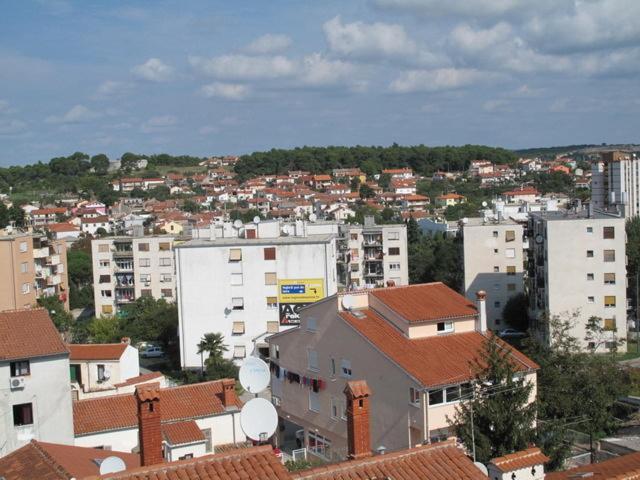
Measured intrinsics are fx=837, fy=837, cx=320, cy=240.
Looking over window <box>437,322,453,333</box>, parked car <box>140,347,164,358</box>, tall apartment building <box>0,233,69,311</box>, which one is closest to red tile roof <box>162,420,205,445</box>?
window <box>437,322,453,333</box>

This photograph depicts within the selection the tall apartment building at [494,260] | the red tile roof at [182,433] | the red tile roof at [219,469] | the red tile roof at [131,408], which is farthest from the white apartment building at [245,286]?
the red tile roof at [219,469]

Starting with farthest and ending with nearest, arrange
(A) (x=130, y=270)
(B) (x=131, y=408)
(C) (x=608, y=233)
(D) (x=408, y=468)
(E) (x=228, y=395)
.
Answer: (A) (x=130, y=270)
(C) (x=608, y=233)
(E) (x=228, y=395)
(B) (x=131, y=408)
(D) (x=408, y=468)

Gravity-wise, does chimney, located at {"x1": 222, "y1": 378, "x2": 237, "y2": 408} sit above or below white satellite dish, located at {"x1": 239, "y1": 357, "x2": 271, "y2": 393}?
below

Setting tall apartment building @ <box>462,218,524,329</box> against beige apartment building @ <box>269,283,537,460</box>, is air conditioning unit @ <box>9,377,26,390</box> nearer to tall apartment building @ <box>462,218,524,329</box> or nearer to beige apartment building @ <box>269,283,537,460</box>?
beige apartment building @ <box>269,283,537,460</box>

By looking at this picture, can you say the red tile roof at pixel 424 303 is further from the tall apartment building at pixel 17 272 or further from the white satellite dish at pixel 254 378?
the tall apartment building at pixel 17 272

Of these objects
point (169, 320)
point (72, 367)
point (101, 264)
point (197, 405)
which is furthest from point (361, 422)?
point (101, 264)

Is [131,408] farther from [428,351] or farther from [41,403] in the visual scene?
[428,351]

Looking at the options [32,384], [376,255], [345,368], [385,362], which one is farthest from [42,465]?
[376,255]

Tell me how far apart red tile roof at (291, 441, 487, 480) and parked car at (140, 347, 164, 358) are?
1645 inches

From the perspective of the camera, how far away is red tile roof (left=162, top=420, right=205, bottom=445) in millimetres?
22236

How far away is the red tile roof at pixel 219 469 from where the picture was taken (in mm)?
9539

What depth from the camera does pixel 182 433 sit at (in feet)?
74.4

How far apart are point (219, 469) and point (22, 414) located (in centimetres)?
1412

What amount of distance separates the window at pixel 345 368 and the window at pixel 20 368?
949cm
